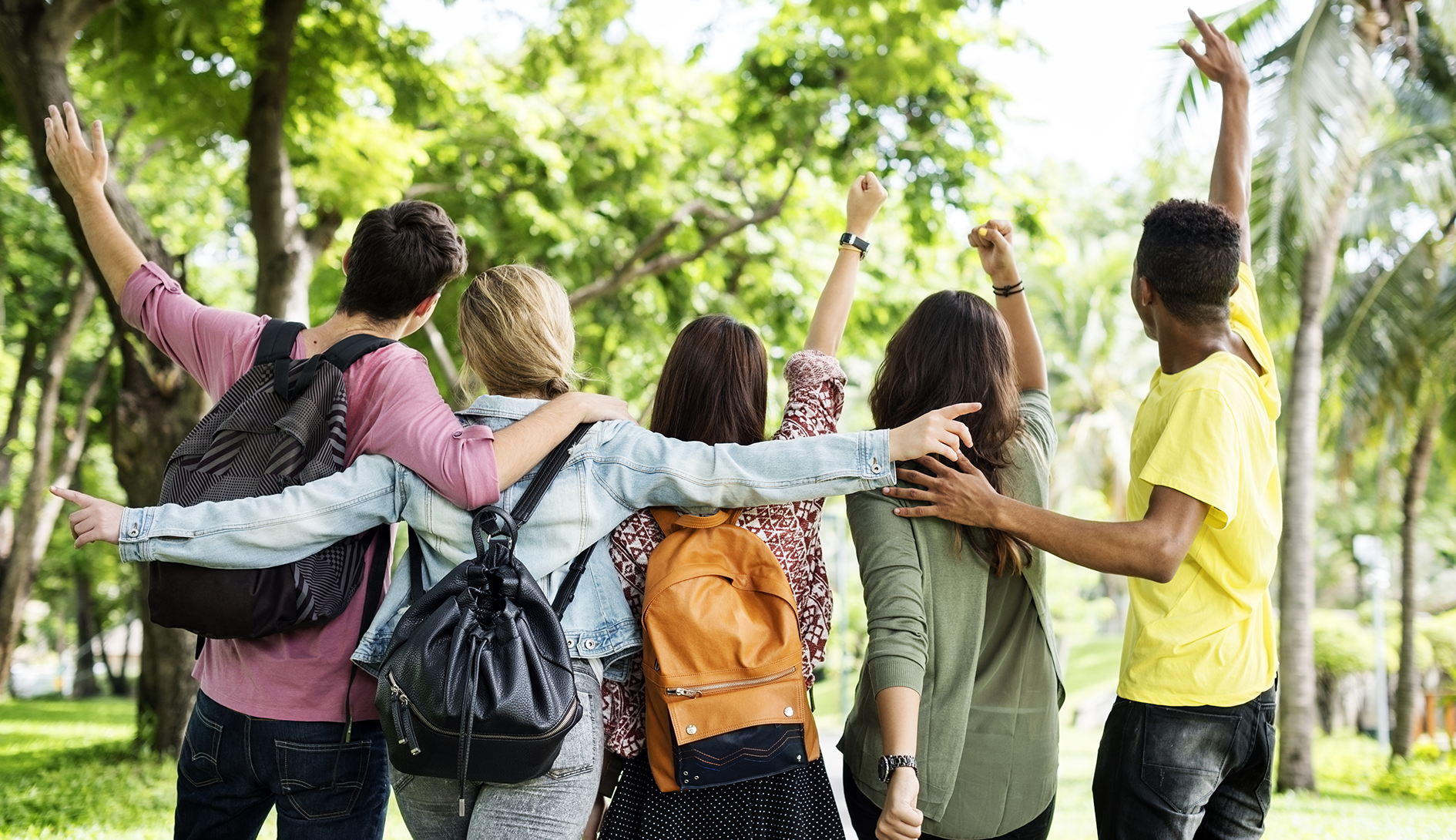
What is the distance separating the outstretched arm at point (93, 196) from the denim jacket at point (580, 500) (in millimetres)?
782

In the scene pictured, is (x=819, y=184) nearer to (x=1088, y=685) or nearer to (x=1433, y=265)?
(x=1433, y=265)

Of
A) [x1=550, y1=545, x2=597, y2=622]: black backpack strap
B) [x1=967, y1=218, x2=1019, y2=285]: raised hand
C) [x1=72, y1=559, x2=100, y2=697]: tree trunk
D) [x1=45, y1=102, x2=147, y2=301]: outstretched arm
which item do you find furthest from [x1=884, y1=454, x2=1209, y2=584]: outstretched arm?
[x1=72, y1=559, x2=100, y2=697]: tree trunk

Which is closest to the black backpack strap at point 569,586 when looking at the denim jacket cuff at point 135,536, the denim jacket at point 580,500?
the denim jacket at point 580,500

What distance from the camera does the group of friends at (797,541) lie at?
2312mm

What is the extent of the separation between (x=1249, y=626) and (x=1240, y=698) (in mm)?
169

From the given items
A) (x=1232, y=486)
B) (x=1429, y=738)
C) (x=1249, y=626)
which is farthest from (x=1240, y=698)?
(x=1429, y=738)

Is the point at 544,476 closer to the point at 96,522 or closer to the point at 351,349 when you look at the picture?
the point at 351,349

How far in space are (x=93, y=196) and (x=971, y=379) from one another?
7.33ft

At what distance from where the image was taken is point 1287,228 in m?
11.0

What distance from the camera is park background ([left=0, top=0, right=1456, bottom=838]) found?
693 centimetres

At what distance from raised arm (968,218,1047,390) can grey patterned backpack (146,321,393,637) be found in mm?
1693

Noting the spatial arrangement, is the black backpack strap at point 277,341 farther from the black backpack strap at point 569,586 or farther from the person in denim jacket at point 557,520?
the black backpack strap at point 569,586

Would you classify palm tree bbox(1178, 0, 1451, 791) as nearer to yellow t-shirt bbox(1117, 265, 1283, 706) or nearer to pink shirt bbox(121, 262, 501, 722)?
yellow t-shirt bbox(1117, 265, 1283, 706)

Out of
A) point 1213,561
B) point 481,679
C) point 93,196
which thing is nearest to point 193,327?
point 93,196
